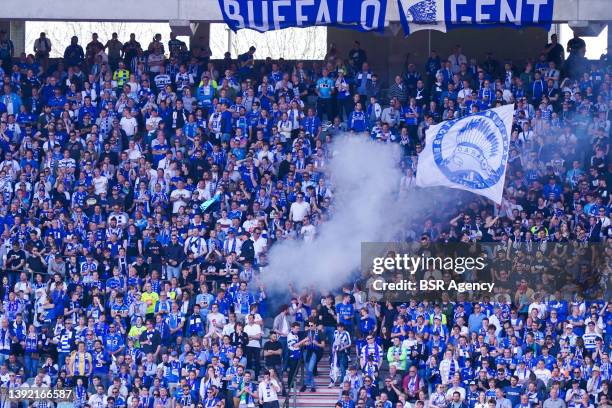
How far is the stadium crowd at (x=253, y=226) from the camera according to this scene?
2384cm

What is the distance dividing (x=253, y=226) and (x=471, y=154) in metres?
3.89

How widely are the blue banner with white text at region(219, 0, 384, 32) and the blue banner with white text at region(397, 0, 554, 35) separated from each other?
0.64 m

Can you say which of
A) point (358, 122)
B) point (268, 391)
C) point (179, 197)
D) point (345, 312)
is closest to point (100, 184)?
point (179, 197)

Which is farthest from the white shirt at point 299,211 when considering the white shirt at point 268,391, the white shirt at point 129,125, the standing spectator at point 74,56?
the standing spectator at point 74,56

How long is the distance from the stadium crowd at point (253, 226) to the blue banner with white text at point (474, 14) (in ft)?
3.27

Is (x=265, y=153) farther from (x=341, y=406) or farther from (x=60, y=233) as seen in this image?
(x=341, y=406)

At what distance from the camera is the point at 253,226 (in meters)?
26.6

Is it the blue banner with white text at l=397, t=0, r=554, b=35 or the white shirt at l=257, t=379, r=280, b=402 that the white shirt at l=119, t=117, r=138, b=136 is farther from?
the white shirt at l=257, t=379, r=280, b=402

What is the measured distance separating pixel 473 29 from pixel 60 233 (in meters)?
10.5

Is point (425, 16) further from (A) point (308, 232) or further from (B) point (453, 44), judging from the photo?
(A) point (308, 232)

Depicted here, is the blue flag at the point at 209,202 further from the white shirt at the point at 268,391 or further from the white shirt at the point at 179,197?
the white shirt at the point at 268,391

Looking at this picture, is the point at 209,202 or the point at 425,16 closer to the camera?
the point at 209,202

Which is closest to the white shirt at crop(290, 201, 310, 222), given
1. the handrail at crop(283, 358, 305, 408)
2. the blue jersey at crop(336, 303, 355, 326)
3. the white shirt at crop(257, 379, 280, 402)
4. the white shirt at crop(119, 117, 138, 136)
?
the blue jersey at crop(336, 303, 355, 326)

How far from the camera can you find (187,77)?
101 feet
